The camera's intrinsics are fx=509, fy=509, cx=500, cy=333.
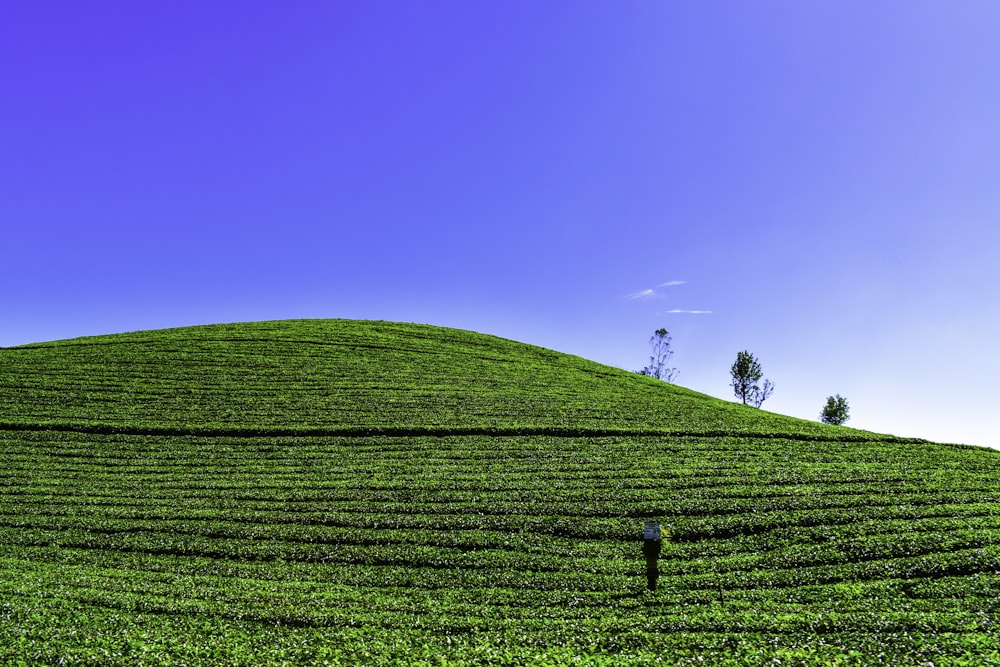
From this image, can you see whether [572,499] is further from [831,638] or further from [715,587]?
[831,638]

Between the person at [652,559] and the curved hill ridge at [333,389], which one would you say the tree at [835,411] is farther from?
the person at [652,559]

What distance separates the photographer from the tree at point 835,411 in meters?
94.6

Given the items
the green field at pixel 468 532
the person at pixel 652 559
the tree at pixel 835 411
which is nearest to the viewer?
the green field at pixel 468 532

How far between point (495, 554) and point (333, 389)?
106 ft

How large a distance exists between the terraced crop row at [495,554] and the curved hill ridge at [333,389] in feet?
15.6

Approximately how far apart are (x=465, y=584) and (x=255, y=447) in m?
23.1

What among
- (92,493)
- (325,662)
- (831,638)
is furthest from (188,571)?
(831,638)

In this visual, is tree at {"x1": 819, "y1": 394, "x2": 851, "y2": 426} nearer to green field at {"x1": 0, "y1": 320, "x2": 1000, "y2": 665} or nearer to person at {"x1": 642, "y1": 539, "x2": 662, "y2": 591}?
green field at {"x1": 0, "y1": 320, "x2": 1000, "y2": 665}

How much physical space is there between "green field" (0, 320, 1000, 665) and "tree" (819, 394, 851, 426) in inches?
2492

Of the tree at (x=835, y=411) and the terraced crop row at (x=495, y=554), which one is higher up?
the tree at (x=835, y=411)

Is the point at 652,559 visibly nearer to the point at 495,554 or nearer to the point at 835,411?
the point at 495,554

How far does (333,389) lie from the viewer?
4788 cm

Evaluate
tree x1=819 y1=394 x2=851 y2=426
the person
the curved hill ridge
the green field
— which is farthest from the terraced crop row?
tree x1=819 y1=394 x2=851 y2=426

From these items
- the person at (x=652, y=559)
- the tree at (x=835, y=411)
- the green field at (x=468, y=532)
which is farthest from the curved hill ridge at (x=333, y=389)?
the tree at (x=835, y=411)
